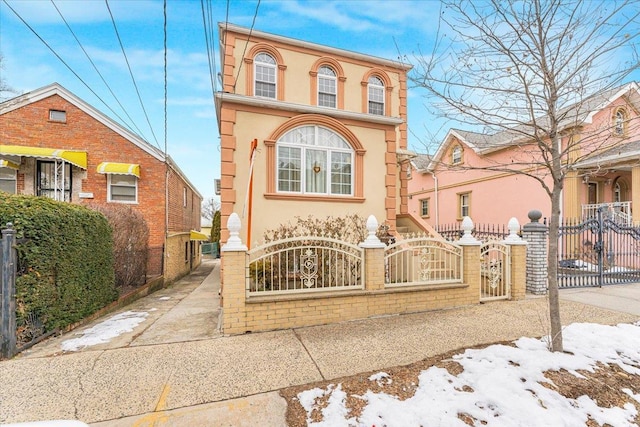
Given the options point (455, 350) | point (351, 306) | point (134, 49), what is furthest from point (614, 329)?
point (134, 49)

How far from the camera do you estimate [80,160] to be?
11.3 metres

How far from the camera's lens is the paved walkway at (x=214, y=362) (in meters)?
2.88

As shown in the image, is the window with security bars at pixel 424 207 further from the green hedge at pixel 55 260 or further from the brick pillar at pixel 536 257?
the green hedge at pixel 55 260

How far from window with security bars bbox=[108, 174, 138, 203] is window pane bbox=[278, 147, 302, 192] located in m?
7.69

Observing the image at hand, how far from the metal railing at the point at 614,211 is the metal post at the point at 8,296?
56.3ft

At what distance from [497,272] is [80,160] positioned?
14.8 meters

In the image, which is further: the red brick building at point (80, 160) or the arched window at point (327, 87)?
the red brick building at point (80, 160)

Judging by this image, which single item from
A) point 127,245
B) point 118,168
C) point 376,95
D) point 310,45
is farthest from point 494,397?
point 118,168

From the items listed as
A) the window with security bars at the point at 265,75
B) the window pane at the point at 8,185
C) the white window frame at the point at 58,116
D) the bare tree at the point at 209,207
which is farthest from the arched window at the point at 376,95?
the bare tree at the point at 209,207

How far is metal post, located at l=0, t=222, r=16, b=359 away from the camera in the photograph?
4012 mm

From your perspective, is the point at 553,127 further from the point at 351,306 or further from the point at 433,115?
the point at 351,306

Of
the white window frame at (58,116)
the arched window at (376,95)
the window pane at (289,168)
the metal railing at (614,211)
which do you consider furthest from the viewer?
the metal railing at (614,211)

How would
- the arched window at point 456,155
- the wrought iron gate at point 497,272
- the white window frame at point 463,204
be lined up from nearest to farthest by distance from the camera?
1. the wrought iron gate at point 497,272
2. the arched window at point 456,155
3. the white window frame at point 463,204

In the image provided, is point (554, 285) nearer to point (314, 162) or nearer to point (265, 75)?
point (314, 162)
